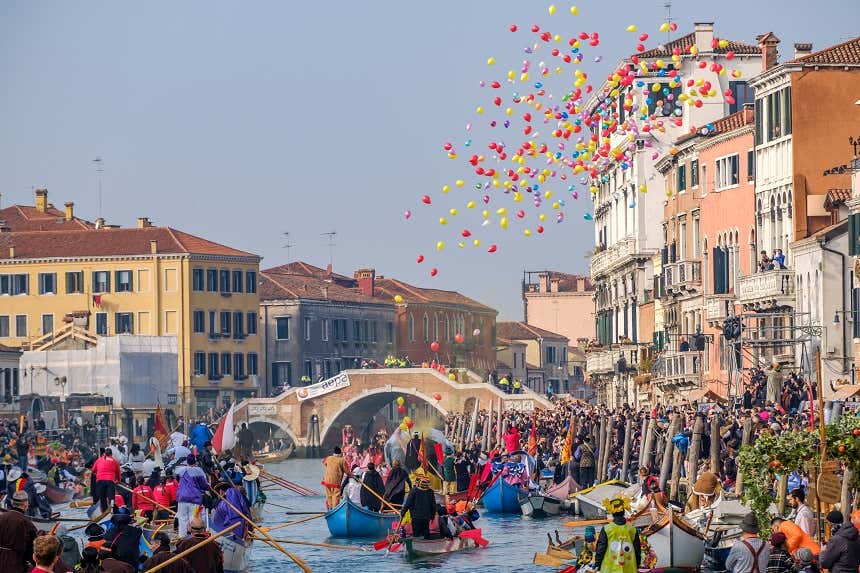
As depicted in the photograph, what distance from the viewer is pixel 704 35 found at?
65.8 m

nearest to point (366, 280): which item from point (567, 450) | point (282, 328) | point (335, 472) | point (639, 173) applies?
point (282, 328)

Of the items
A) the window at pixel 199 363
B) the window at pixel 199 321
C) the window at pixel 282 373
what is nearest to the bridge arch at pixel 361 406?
the window at pixel 199 363

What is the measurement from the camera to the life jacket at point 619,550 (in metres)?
22.9

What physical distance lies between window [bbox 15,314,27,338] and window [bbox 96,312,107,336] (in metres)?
3.47

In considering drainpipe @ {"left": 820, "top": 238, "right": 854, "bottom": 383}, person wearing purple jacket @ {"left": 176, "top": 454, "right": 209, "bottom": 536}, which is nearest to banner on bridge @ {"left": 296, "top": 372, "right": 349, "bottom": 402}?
drainpipe @ {"left": 820, "top": 238, "right": 854, "bottom": 383}

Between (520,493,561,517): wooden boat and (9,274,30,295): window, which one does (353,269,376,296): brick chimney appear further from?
(520,493,561,517): wooden boat

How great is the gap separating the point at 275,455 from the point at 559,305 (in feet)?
181

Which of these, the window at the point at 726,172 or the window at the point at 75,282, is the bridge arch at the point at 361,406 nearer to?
the window at the point at 75,282

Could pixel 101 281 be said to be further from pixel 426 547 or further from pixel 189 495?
pixel 189 495

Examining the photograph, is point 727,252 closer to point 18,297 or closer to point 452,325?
point 18,297

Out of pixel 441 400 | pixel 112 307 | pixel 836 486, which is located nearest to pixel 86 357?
pixel 112 307

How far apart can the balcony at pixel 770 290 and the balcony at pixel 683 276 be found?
369 inches

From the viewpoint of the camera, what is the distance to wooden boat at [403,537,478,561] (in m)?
33.8

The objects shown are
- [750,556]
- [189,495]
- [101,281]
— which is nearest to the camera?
[750,556]
